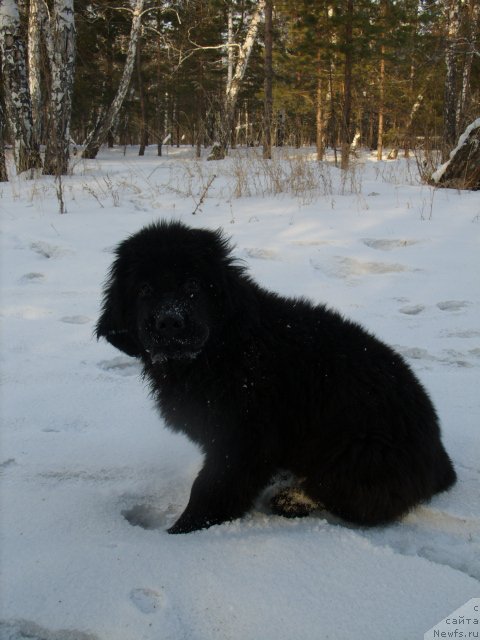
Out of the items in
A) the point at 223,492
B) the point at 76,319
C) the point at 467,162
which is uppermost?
the point at 467,162

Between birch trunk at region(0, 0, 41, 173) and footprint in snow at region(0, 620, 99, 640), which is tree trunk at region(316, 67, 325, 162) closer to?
birch trunk at region(0, 0, 41, 173)

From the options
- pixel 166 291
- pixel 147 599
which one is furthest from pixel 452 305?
pixel 147 599

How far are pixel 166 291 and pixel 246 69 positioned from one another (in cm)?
2367

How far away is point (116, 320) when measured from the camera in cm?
238

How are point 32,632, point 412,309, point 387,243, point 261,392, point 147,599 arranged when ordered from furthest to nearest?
point 387,243
point 412,309
point 261,392
point 147,599
point 32,632

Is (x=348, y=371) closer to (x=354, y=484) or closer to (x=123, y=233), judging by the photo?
(x=354, y=484)

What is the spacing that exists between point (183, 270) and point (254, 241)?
14.5 feet

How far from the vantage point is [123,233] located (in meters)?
6.90

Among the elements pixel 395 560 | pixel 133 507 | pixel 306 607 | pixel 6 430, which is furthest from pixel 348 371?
pixel 6 430

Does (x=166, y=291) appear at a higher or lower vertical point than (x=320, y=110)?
lower

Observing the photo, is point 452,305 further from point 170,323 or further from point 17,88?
point 17,88

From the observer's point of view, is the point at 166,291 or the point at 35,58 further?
the point at 35,58

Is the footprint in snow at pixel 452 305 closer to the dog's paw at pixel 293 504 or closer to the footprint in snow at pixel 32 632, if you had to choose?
the dog's paw at pixel 293 504

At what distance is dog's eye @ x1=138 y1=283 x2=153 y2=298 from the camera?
7.48 feet
